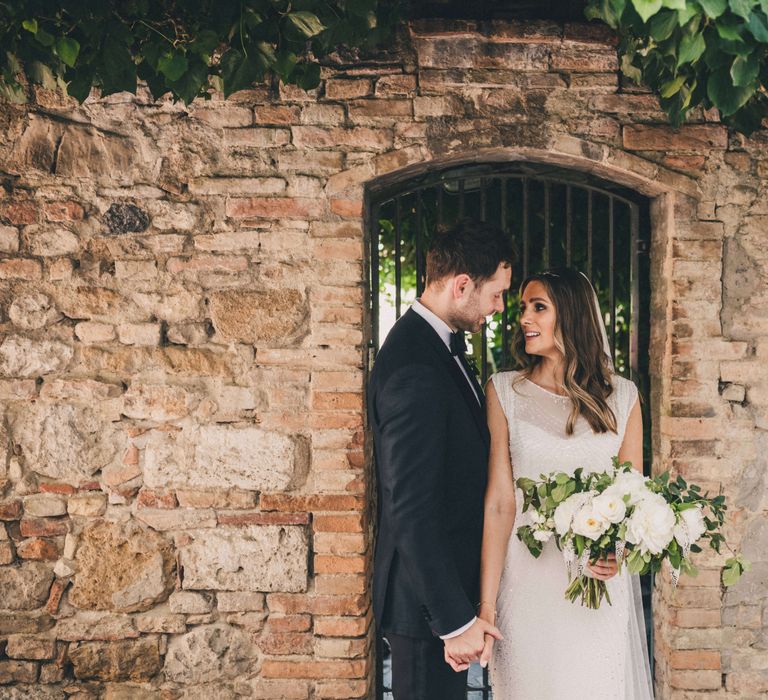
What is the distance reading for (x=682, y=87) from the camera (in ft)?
8.84

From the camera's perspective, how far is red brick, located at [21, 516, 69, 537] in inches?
124

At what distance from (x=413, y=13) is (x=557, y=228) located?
172 centimetres

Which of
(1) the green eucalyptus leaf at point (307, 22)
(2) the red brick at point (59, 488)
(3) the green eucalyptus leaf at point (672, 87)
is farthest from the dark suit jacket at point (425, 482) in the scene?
(2) the red brick at point (59, 488)

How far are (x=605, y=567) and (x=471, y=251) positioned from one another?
1.18m

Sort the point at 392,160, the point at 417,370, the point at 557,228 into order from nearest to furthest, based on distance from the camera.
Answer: the point at 417,370, the point at 392,160, the point at 557,228

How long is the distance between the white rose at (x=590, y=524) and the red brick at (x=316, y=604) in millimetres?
1155

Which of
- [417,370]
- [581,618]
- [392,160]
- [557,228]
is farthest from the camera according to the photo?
[557,228]

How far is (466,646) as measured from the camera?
7.50ft

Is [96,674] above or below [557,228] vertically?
below

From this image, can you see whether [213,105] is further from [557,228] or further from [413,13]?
[557,228]

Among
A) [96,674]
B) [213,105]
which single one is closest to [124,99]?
[213,105]

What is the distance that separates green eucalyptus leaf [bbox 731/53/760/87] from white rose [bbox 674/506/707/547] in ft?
4.38

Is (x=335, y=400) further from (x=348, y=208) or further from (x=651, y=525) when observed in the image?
(x=651, y=525)

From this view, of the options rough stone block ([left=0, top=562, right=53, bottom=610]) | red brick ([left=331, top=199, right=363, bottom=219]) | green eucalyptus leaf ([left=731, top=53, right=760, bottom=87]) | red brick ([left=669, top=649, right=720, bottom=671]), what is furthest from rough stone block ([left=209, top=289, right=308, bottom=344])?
red brick ([left=669, top=649, right=720, bottom=671])
